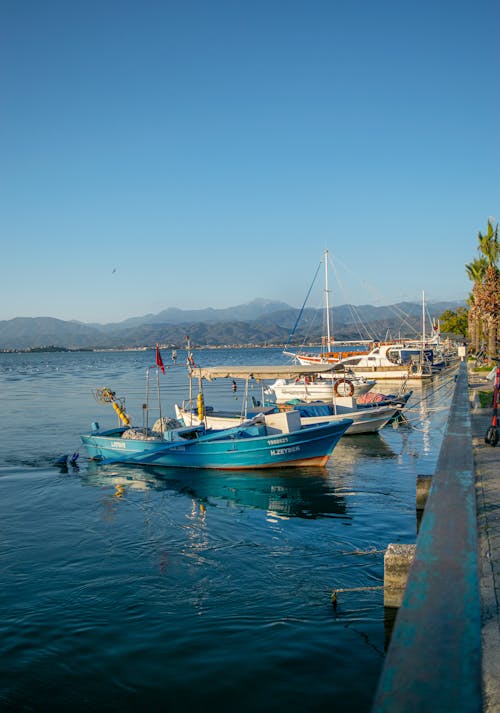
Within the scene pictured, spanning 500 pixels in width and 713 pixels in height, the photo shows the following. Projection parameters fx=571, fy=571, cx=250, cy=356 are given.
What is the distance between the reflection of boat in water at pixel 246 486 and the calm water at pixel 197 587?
9cm

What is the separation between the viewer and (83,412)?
44.2 m

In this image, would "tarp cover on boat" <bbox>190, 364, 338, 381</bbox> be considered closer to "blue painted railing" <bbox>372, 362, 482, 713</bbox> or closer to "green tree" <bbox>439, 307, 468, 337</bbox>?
"blue painted railing" <bbox>372, 362, 482, 713</bbox>

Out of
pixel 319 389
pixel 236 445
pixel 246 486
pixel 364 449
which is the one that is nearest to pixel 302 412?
pixel 364 449

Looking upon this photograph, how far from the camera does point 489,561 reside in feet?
22.3

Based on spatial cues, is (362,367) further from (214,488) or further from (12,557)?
(12,557)

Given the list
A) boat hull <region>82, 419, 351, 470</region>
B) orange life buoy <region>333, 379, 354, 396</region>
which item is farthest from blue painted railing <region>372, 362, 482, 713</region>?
orange life buoy <region>333, 379, 354, 396</region>

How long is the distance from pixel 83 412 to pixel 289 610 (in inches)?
1447

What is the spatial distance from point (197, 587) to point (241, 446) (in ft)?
34.2

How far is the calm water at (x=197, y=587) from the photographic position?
8.14m

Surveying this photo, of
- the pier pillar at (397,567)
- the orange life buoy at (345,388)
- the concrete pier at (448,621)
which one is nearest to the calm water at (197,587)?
the pier pillar at (397,567)

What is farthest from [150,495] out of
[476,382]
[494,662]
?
[476,382]

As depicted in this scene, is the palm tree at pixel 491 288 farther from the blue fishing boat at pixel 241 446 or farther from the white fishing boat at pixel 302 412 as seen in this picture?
the blue fishing boat at pixel 241 446

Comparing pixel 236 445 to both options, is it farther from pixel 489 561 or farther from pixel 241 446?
pixel 489 561

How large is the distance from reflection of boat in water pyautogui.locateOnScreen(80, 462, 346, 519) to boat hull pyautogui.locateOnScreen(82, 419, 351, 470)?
0.36 m
